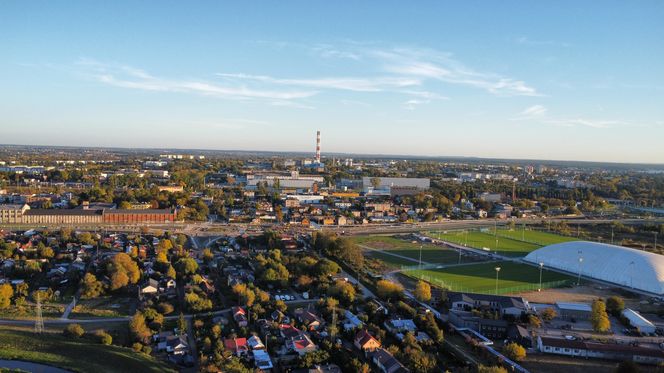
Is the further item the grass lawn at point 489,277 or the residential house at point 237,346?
the grass lawn at point 489,277

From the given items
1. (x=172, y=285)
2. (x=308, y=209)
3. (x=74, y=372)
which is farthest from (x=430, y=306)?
(x=308, y=209)

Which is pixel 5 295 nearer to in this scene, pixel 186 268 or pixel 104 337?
pixel 104 337

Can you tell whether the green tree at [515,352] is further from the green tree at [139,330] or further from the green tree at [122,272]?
the green tree at [122,272]

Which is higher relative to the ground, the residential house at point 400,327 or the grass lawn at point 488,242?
the residential house at point 400,327

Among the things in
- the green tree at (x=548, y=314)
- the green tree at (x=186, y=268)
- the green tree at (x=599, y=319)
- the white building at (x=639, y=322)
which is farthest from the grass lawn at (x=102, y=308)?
the white building at (x=639, y=322)

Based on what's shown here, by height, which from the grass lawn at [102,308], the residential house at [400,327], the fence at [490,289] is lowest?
the grass lawn at [102,308]

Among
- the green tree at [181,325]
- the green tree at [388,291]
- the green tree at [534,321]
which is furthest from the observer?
the green tree at [388,291]

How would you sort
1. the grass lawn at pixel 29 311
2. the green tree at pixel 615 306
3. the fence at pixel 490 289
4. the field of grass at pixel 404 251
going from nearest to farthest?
1. the grass lawn at pixel 29 311
2. the green tree at pixel 615 306
3. the fence at pixel 490 289
4. the field of grass at pixel 404 251

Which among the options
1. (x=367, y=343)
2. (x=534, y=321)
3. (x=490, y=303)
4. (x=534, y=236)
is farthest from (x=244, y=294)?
(x=534, y=236)
